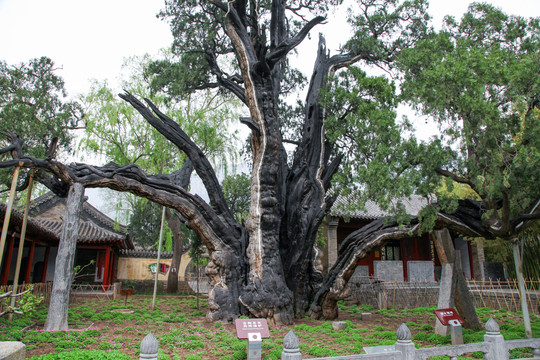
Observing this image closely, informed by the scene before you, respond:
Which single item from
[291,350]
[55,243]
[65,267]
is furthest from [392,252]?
[291,350]

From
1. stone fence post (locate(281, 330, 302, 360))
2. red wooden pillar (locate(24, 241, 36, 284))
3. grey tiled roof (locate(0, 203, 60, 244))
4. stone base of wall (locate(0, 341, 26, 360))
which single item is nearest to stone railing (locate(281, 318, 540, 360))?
stone fence post (locate(281, 330, 302, 360))

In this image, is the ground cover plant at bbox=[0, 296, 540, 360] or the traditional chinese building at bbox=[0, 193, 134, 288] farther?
the traditional chinese building at bbox=[0, 193, 134, 288]

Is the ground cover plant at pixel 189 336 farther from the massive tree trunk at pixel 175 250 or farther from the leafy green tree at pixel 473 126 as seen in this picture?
the massive tree trunk at pixel 175 250

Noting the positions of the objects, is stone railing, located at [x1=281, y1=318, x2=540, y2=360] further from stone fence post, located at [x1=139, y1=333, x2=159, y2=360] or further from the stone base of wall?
the stone base of wall

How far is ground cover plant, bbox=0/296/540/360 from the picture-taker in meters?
5.87

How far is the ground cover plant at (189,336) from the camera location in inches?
231

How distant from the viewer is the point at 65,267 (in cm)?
757

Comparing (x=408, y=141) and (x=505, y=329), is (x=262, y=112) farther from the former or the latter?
(x=505, y=329)

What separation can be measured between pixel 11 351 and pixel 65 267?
5.24 m

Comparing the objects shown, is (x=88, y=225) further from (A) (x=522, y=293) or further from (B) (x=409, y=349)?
(A) (x=522, y=293)

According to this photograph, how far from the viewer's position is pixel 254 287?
8.73 meters

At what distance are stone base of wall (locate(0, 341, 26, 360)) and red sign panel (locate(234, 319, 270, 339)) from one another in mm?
2951

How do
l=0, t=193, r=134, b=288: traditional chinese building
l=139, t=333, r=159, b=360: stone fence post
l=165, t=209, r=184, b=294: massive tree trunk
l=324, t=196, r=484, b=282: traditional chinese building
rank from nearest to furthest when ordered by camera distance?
l=139, t=333, r=159, b=360: stone fence post < l=0, t=193, r=134, b=288: traditional chinese building < l=324, t=196, r=484, b=282: traditional chinese building < l=165, t=209, r=184, b=294: massive tree trunk

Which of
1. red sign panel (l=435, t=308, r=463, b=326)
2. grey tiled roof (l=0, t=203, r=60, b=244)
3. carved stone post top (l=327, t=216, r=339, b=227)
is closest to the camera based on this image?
red sign panel (l=435, t=308, r=463, b=326)
